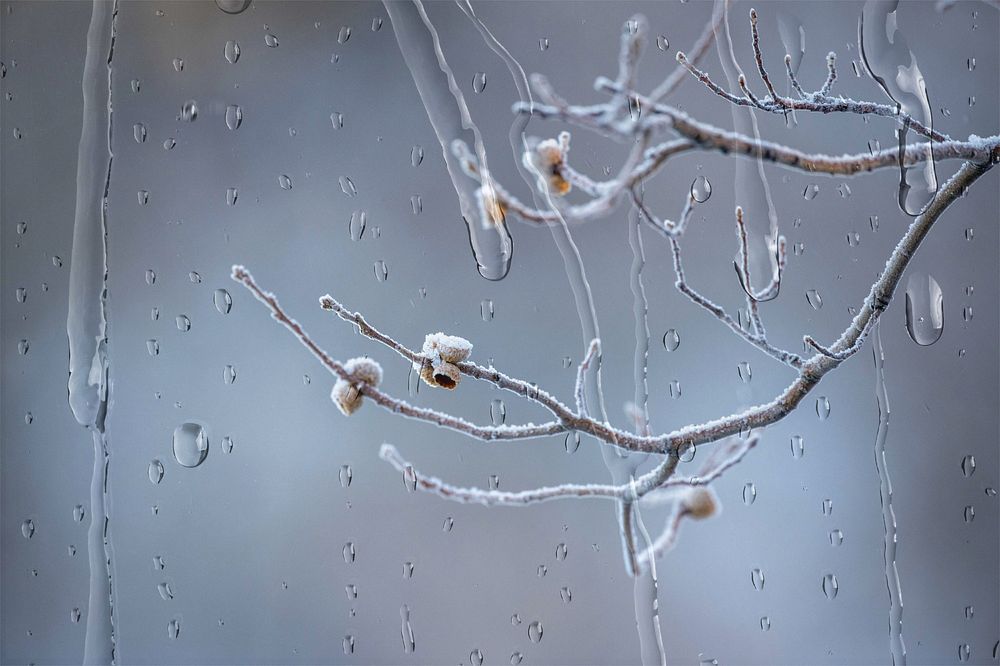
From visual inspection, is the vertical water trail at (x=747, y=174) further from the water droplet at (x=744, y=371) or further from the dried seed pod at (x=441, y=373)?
the dried seed pod at (x=441, y=373)

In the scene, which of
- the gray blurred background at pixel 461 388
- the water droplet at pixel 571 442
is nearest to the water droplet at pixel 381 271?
the gray blurred background at pixel 461 388

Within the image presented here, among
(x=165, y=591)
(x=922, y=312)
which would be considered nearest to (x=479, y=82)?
(x=922, y=312)

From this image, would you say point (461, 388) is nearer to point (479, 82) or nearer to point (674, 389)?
point (674, 389)

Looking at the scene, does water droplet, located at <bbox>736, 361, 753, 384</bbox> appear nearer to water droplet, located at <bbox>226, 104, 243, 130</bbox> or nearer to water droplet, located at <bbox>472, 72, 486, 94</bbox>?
water droplet, located at <bbox>472, 72, 486, 94</bbox>

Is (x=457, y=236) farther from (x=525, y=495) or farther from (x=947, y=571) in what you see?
(x=947, y=571)

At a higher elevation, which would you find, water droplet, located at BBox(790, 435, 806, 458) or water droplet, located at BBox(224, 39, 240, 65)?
water droplet, located at BBox(224, 39, 240, 65)

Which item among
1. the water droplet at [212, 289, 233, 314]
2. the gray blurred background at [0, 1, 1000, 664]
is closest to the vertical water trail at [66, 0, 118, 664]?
the gray blurred background at [0, 1, 1000, 664]
